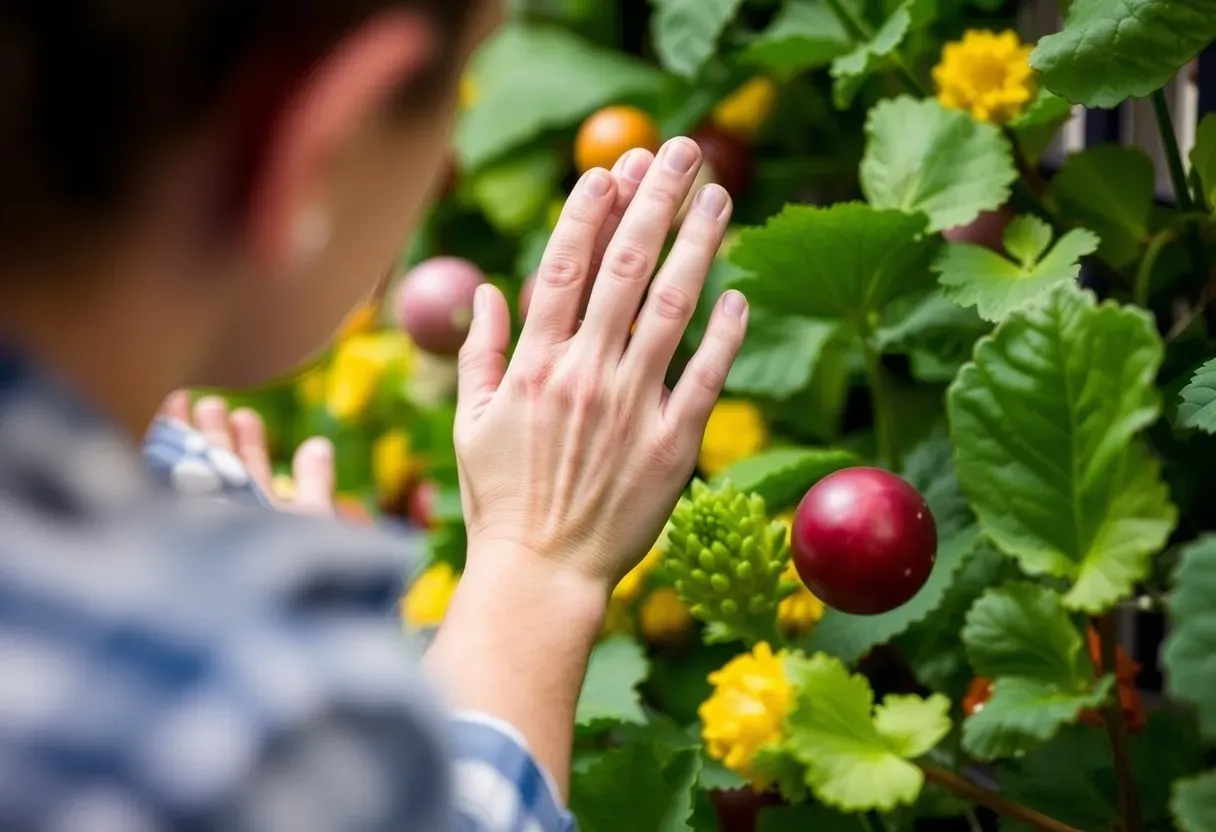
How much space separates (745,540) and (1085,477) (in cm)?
12

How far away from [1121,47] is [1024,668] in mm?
215

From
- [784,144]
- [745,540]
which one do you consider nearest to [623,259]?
[745,540]

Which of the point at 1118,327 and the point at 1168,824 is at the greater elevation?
the point at 1118,327

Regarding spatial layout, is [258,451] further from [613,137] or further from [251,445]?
[613,137]

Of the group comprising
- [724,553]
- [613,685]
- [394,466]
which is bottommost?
[394,466]

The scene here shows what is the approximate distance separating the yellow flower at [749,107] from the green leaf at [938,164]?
0.17 m

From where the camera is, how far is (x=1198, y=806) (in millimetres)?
343

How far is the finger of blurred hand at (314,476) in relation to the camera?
2.17 ft

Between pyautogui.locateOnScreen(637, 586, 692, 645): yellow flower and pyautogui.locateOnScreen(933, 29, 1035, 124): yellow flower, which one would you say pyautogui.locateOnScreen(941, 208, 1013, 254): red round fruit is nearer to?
pyautogui.locateOnScreen(933, 29, 1035, 124): yellow flower

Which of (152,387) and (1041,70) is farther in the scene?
(1041,70)

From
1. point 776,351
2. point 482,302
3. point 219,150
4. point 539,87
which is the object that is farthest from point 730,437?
point 219,150

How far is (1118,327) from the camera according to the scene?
1.28 feet

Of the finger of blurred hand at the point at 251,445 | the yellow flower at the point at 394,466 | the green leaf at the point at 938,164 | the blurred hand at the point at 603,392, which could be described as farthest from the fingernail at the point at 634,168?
the yellow flower at the point at 394,466

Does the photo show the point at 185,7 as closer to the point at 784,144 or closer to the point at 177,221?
the point at 177,221
